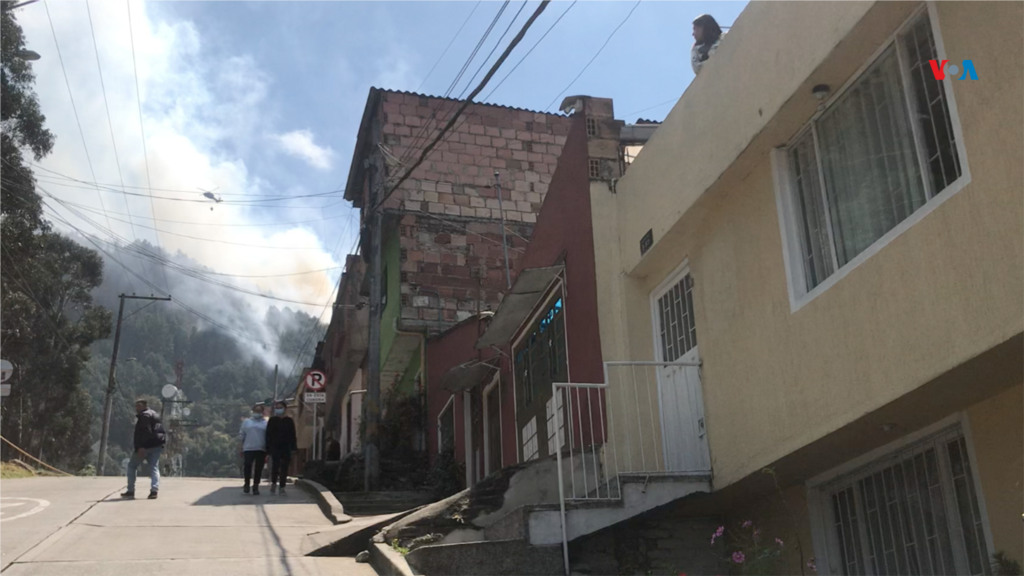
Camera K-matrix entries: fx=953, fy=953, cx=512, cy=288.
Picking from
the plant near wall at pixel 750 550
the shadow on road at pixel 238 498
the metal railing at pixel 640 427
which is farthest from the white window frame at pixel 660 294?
the shadow on road at pixel 238 498

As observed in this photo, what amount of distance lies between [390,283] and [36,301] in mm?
19220

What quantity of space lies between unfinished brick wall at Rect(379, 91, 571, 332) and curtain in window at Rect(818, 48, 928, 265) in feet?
40.7

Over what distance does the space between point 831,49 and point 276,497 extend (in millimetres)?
10704

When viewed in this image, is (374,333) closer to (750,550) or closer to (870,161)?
(750,550)

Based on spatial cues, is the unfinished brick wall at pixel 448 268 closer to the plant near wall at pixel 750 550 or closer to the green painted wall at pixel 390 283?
the green painted wall at pixel 390 283

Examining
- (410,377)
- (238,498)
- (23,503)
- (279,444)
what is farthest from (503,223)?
(23,503)

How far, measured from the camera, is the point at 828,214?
270 inches

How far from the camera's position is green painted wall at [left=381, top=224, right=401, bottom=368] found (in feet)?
64.8

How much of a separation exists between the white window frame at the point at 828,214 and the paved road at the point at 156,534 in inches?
164

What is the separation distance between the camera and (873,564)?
23.0 feet

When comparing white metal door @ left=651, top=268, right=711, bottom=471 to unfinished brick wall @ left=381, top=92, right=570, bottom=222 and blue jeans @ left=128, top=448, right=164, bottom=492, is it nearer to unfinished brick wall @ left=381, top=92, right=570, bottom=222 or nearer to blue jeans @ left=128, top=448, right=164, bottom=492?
blue jeans @ left=128, top=448, right=164, bottom=492

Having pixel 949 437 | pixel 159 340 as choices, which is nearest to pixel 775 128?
pixel 949 437

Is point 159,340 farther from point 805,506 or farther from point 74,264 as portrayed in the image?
point 805,506

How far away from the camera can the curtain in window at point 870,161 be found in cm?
602
